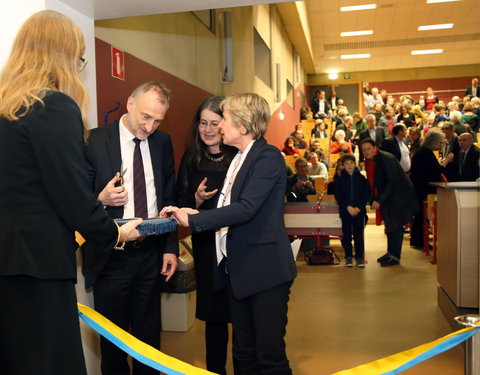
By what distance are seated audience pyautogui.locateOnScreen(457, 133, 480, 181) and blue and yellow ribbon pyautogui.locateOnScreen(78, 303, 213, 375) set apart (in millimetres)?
6083

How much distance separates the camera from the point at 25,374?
1421 mm

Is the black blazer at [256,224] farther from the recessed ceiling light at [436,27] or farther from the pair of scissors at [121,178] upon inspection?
the recessed ceiling light at [436,27]

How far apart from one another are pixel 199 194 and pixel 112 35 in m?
1.55

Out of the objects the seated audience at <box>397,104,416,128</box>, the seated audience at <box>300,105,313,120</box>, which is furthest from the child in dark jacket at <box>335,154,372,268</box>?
the seated audience at <box>300,105,313,120</box>

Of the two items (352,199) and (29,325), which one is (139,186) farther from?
(352,199)

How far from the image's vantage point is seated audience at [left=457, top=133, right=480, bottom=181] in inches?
261

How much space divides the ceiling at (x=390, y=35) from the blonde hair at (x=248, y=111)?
10324 mm

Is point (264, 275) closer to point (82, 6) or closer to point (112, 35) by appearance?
point (82, 6)

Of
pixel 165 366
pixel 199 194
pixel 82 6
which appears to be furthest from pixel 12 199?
pixel 82 6

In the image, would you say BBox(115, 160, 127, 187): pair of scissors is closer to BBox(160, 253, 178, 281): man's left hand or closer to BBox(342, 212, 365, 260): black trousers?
BBox(160, 253, 178, 281): man's left hand

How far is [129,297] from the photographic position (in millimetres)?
2275

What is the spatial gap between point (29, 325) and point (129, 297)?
865mm

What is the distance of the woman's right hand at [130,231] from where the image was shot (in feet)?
5.65

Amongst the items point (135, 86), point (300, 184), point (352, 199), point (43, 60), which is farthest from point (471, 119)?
point (43, 60)
